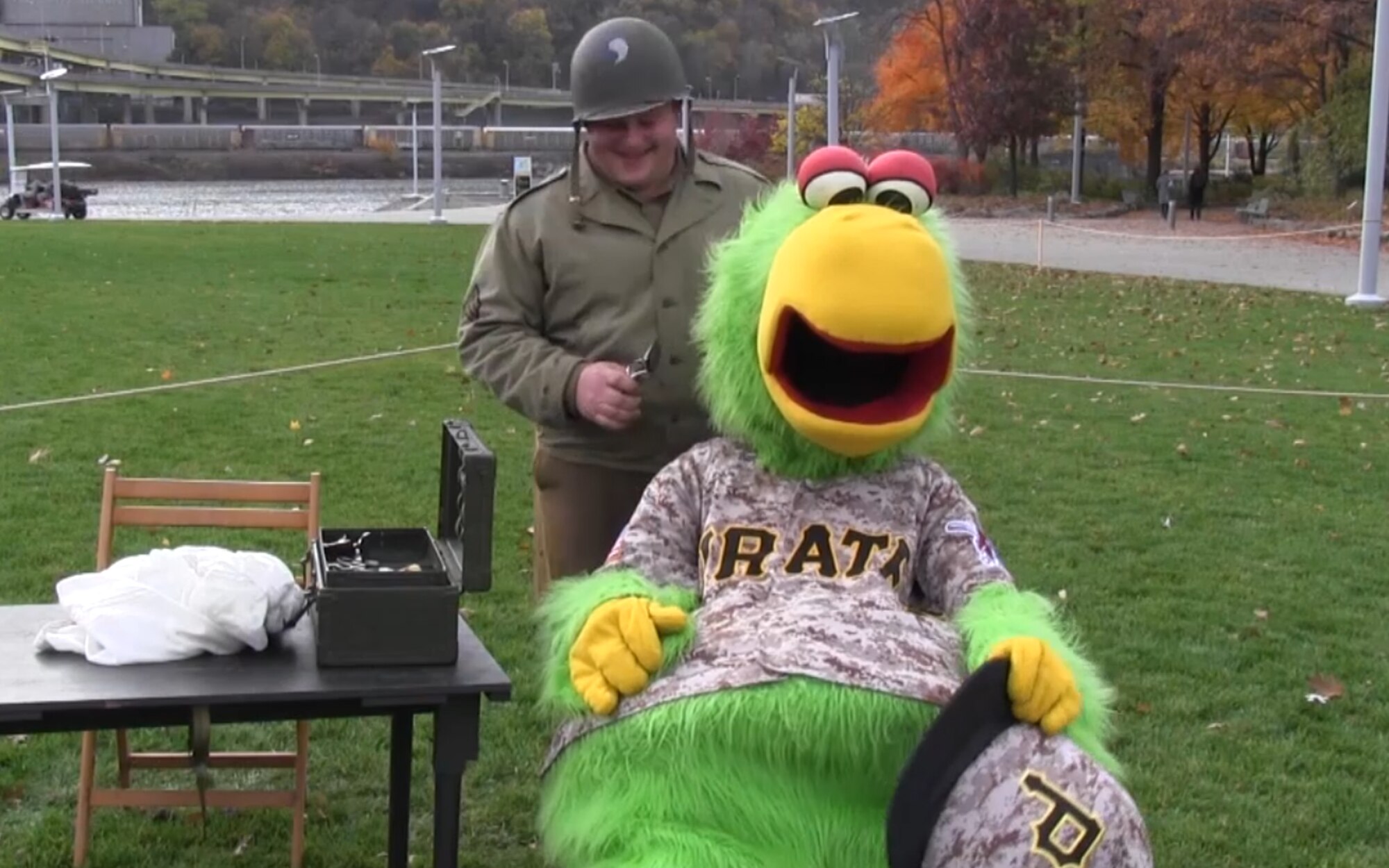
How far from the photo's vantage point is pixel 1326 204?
3869 centimetres

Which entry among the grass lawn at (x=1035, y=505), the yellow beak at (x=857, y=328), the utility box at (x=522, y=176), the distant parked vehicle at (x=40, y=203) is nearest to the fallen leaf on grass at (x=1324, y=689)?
the grass lawn at (x=1035, y=505)

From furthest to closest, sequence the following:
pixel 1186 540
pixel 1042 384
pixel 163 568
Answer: pixel 1042 384 < pixel 1186 540 < pixel 163 568

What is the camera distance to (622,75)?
3.80 m

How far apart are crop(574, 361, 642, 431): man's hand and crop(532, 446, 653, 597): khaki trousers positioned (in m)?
0.37

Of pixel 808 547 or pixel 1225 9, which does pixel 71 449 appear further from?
pixel 1225 9

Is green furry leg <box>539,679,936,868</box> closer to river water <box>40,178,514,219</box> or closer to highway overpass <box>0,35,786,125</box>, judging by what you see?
river water <box>40,178,514,219</box>

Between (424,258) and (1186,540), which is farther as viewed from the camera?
(424,258)

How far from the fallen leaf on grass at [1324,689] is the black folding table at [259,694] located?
347cm

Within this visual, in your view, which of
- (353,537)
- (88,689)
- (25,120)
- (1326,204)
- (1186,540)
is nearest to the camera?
(88,689)

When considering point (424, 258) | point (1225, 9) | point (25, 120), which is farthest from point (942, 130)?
point (25, 120)

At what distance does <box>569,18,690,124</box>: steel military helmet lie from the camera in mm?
3816

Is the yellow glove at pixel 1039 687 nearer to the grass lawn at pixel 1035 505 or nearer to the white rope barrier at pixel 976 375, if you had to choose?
the grass lawn at pixel 1035 505

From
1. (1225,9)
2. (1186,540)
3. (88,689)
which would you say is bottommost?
(1186,540)

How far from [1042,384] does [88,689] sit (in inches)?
404
